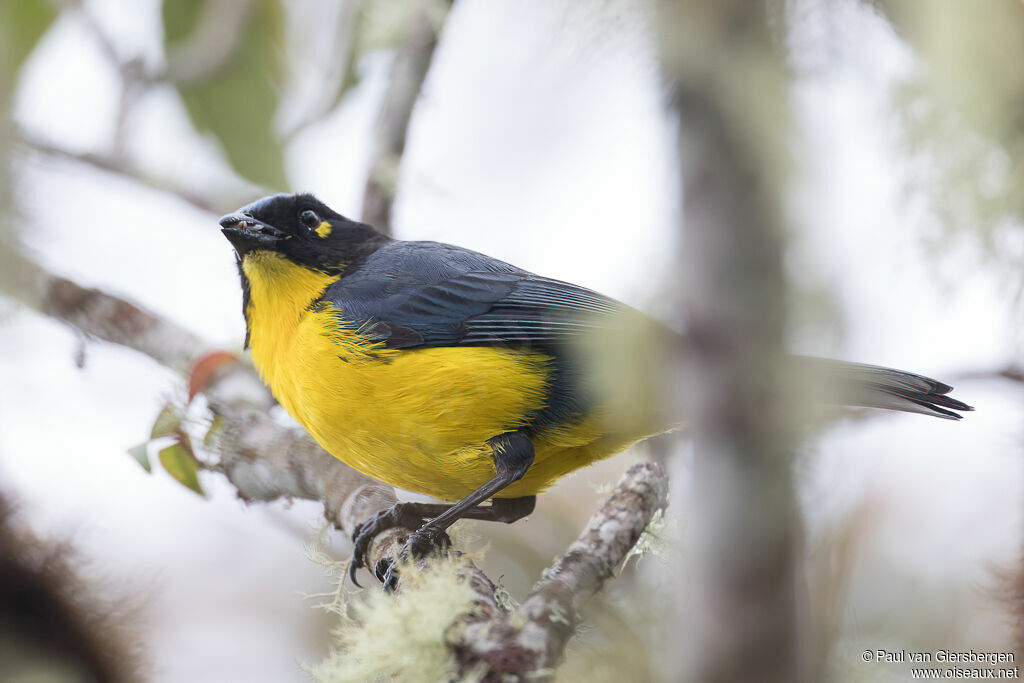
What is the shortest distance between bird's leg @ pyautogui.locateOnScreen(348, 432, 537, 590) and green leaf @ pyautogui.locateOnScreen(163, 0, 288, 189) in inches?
48.7

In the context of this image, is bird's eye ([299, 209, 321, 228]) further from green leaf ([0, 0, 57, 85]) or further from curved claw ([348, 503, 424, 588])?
green leaf ([0, 0, 57, 85])

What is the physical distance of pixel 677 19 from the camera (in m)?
0.53

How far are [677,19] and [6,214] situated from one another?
2.07m

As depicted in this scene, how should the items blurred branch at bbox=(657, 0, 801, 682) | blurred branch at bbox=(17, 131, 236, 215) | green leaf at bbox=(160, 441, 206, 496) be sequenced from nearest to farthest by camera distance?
blurred branch at bbox=(657, 0, 801, 682) < green leaf at bbox=(160, 441, 206, 496) < blurred branch at bbox=(17, 131, 236, 215)

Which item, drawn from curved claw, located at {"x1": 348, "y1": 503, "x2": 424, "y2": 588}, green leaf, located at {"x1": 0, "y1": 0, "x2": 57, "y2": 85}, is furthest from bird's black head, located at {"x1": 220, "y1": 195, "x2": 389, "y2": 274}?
green leaf, located at {"x1": 0, "y1": 0, "x2": 57, "y2": 85}

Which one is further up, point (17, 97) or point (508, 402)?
point (17, 97)

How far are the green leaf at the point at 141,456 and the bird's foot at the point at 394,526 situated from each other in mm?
647

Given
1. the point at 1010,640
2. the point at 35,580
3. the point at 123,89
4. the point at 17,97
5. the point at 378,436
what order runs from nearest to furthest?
the point at 1010,640, the point at 35,580, the point at 378,436, the point at 17,97, the point at 123,89

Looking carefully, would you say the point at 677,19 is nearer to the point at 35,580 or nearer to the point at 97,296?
the point at 35,580

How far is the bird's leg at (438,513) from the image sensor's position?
2.08 meters

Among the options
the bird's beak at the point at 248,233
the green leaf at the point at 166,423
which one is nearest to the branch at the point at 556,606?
the bird's beak at the point at 248,233

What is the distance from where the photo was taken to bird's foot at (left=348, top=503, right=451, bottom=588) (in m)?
2.13

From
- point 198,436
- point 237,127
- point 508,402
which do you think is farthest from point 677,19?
point 237,127

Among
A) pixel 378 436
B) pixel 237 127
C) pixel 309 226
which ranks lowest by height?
pixel 378 436
